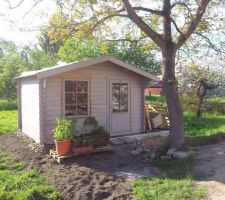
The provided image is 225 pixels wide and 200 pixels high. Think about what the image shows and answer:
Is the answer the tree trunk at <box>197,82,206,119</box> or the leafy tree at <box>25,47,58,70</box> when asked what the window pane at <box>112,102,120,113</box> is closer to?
the tree trunk at <box>197,82,206,119</box>

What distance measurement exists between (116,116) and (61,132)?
3419 mm

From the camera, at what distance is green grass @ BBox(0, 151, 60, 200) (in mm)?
7414

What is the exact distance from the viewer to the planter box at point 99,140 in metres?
10.4

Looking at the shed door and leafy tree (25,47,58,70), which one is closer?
the shed door

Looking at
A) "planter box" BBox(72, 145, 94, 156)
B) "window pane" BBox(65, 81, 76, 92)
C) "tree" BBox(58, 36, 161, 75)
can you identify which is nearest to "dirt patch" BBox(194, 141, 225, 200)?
"planter box" BBox(72, 145, 94, 156)

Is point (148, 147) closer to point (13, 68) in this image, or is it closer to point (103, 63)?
point (103, 63)

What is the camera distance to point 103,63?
1255cm

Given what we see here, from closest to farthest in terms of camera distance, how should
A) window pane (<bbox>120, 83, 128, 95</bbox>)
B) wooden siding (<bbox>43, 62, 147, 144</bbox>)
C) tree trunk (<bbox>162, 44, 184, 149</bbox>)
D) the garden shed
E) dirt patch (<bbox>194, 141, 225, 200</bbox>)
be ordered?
dirt patch (<bbox>194, 141, 225, 200</bbox>) → tree trunk (<bbox>162, 44, 184, 149</bbox>) → the garden shed → wooden siding (<bbox>43, 62, 147, 144</bbox>) → window pane (<bbox>120, 83, 128, 95</bbox>)

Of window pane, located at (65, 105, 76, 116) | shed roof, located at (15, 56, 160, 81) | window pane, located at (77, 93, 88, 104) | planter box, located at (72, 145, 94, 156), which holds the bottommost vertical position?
planter box, located at (72, 145, 94, 156)

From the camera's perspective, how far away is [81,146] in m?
10.2

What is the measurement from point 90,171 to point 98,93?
4.04 meters

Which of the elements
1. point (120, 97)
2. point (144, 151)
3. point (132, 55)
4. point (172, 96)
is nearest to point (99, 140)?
point (144, 151)

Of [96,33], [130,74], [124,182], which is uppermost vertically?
[96,33]

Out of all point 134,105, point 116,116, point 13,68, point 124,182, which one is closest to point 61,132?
point 124,182
